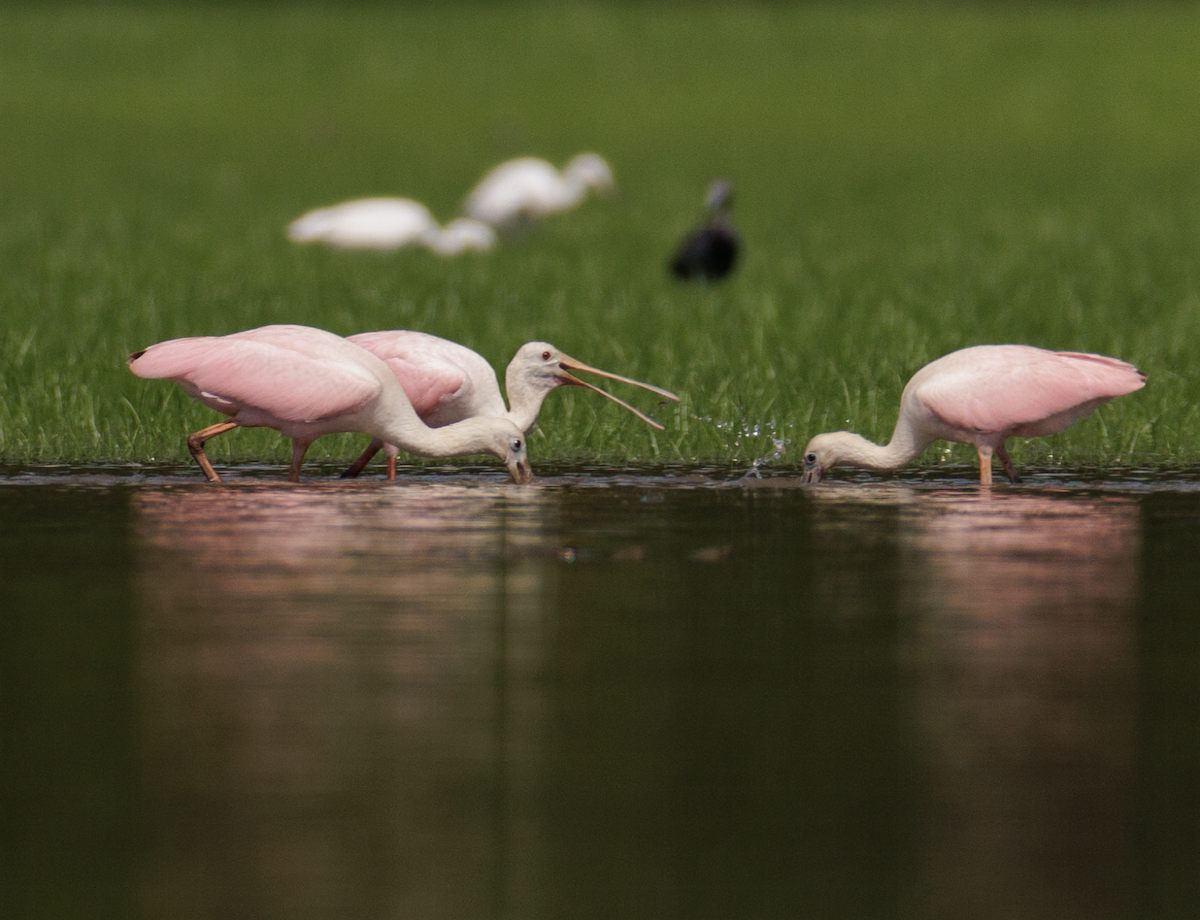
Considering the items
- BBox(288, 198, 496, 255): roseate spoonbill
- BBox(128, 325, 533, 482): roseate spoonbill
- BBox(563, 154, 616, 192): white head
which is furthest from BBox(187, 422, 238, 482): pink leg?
BBox(563, 154, 616, 192): white head

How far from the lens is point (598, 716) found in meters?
5.71

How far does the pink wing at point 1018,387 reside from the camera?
34.6ft

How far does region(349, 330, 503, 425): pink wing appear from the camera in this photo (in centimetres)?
1124

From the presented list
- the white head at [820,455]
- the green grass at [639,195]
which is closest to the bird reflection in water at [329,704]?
the white head at [820,455]

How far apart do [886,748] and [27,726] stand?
77.7 inches

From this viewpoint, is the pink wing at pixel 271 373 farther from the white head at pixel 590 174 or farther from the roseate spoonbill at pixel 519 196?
the white head at pixel 590 174

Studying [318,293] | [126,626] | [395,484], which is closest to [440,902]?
[126,626]

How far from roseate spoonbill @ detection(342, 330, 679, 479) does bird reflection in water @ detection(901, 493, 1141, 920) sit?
2793 mm

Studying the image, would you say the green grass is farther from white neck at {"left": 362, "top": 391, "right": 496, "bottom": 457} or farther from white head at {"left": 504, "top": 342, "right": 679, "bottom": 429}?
white neck at {"left": 362, "top": 391, "right": 496, "bottom": 457}

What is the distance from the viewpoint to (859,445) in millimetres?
10609

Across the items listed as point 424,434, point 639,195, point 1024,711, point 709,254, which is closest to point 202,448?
point 424,434

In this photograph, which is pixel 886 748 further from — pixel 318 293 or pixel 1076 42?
pixel 1076 42

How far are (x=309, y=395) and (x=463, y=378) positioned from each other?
0.97m

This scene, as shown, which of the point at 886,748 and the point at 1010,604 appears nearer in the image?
the point at 886,748
